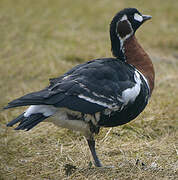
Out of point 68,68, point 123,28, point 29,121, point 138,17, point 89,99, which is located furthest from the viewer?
point 68,68

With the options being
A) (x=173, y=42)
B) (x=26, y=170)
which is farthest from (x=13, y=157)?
(x=173, y=42)

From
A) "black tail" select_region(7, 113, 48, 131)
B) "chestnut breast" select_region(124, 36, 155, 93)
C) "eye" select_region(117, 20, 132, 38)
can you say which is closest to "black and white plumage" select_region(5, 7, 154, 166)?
"black tail" select_region(7, 113, 48, 131)

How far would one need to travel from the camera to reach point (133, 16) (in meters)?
4.18

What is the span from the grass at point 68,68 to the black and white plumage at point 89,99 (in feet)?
1.54

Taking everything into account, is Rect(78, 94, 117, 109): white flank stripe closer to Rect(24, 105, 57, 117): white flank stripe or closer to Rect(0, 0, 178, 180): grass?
Rect(24, 105, 57, 117): white flank stripe

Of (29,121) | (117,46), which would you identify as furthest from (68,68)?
(29,121)

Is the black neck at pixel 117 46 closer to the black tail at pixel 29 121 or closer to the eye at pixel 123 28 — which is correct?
the eye at pixel 123 28

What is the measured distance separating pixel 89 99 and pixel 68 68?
121 inches

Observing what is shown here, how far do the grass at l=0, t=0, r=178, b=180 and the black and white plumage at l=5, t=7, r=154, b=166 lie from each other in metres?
0.47

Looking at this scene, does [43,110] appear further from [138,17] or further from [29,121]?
[138,17]

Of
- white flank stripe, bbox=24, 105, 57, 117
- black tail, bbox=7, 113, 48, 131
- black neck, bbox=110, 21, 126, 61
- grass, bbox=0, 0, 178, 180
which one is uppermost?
black neck, bbox=110, 21, 126, 61

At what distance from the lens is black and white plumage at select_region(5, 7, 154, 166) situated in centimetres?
343

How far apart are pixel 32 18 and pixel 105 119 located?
524cm

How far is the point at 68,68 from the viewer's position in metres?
6.53
